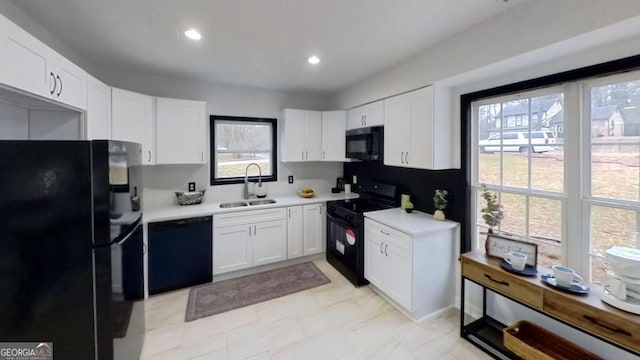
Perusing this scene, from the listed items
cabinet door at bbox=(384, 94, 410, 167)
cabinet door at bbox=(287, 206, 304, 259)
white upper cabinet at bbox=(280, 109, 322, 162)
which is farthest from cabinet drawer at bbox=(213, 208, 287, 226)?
cabinet door at bbox=(384, 94, 410, 167)

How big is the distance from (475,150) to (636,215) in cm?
116

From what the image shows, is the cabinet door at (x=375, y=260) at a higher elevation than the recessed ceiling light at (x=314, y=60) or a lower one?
lower

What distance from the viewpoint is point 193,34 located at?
2154 mm

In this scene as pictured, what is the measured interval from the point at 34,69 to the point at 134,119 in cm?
150

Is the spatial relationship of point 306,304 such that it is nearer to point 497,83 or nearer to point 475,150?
point 475,150

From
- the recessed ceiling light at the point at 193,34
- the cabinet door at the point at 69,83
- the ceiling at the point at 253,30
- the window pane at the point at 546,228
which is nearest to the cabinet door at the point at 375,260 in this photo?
the window pane at the point at 546,228

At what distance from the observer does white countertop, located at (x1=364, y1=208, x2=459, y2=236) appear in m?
→ 2.44

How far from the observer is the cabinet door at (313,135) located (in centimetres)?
396

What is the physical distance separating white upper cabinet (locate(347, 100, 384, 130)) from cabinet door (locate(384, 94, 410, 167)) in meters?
0.12

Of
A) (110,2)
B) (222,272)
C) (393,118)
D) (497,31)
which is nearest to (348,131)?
(393,118)

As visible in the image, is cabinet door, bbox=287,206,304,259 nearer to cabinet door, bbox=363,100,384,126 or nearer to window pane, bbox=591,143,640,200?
cabinet door, bbox=363,100,384,126

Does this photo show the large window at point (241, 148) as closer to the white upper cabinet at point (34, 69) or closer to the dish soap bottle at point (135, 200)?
the dish soap bottle at point (135, 200)

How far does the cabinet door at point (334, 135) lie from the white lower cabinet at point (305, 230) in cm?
84

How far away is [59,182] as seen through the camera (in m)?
1.33
